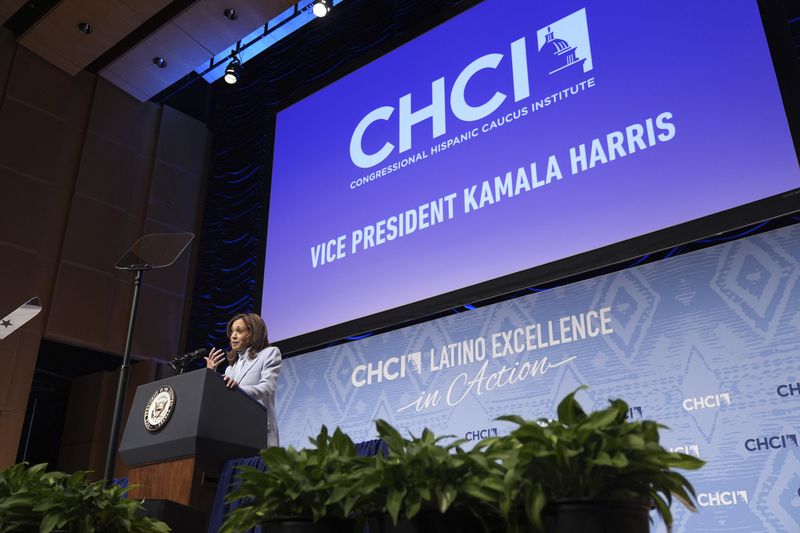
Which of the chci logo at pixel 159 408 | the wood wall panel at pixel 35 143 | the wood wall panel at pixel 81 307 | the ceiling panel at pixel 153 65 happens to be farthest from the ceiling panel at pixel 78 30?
the chci logo at pixel 159 408

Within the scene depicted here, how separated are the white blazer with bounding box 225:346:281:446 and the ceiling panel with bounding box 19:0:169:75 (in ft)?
11.3

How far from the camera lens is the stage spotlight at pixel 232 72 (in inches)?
227

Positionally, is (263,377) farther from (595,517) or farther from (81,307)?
(81,307)

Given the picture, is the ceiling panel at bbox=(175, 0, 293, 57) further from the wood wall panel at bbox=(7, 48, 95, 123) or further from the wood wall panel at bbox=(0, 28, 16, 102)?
the wood wall panel at bbox=(0, 28, 16, 102)

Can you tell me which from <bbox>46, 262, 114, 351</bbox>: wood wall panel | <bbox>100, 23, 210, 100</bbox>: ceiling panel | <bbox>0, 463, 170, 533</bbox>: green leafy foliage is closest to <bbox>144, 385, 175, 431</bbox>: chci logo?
<bbox>0, 463, 170, 533</bbox>: green leafy foliage

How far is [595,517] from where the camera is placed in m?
0.87

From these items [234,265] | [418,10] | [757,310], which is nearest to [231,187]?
[234,265]

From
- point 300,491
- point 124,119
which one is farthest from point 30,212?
point 300,491

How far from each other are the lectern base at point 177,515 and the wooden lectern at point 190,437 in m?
0.18

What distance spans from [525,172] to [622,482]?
288 centimetres

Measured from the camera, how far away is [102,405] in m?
6.05

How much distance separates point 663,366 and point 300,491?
2.47m

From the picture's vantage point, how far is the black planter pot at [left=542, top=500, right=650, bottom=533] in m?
0.87

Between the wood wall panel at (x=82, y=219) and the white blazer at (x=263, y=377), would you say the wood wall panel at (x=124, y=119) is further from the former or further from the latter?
the white blazer at (x=263, y=377)
